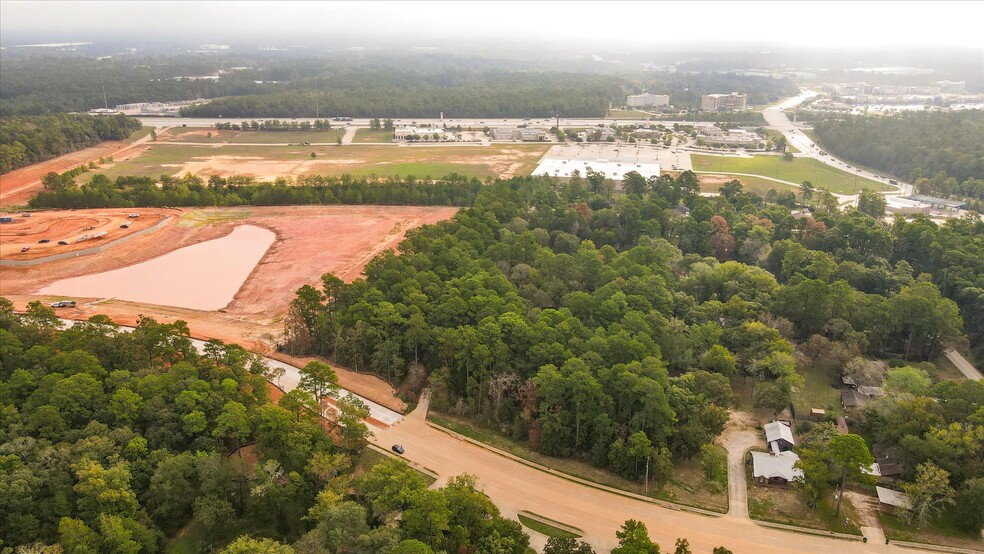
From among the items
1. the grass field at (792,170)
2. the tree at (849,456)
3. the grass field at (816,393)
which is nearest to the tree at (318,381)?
the tree at (849,456)

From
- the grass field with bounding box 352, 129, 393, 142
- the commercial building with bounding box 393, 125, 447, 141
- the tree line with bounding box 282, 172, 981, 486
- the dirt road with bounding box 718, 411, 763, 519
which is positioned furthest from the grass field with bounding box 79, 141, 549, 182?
the dirt road with bounding box 718, 411, 763, 519

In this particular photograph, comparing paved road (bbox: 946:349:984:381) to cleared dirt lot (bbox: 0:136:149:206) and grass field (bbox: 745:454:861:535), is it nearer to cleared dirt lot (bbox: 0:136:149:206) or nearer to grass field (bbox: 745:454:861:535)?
grass field (bbox: 745:454:861:535)

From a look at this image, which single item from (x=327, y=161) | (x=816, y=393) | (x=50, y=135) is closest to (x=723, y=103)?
(x=327, y=161)

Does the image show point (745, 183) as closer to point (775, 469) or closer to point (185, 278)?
point (775, 469)

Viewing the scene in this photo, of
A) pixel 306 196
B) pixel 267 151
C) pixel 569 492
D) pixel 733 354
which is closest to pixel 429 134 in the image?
pixel 267 151

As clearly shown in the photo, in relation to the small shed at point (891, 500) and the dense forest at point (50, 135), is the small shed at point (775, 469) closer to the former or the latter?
the small shed at point (891, 500)
